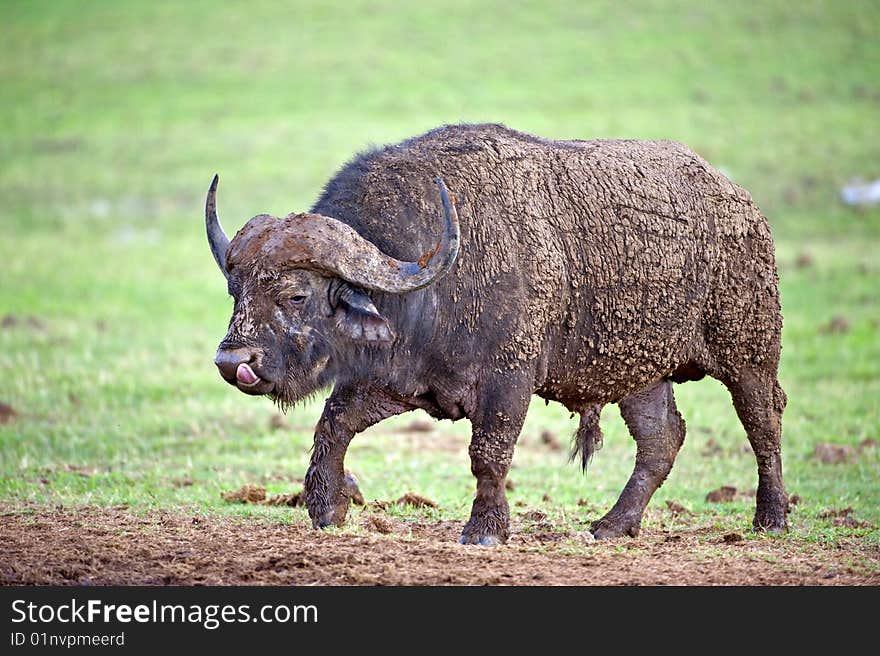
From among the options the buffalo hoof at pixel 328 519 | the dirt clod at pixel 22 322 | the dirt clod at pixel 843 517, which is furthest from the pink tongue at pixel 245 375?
the dirt clod at pixel 22 322

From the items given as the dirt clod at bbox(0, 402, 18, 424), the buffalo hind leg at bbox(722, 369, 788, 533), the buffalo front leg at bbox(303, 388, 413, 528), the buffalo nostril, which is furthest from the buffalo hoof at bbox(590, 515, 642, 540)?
the dirt clod at bbox(0, 402, 18, 424)

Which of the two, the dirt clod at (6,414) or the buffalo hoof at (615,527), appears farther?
the dirt clod at (6,414)

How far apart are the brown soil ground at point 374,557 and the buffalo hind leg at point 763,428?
0.64 m

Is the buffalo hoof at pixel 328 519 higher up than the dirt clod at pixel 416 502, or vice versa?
the dirt clod at pixel 416 502

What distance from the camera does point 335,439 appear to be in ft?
32.5

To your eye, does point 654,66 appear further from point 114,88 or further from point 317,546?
point 317,546

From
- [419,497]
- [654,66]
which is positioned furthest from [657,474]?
[654,66]

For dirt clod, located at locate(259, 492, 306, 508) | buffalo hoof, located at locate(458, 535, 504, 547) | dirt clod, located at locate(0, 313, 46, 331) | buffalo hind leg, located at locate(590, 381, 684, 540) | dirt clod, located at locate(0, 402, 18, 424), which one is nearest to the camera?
buffalo hoof, located at locate(458, 535, 504, 547)

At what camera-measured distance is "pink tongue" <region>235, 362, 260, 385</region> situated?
8836 millimetres

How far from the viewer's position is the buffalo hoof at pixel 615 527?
1053 centimetres

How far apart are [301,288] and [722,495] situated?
16.7 ft

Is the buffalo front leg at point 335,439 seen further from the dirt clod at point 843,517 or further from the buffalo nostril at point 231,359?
the dirt clod at point 843,517

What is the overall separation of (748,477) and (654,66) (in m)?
29.5

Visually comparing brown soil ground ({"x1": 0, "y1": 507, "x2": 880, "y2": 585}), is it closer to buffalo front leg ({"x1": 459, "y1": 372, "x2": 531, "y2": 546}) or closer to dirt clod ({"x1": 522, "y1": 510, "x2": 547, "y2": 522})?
buffalo front leg ({"x1": 459, "y1": 372, "x2": 531, "y2": 546})
